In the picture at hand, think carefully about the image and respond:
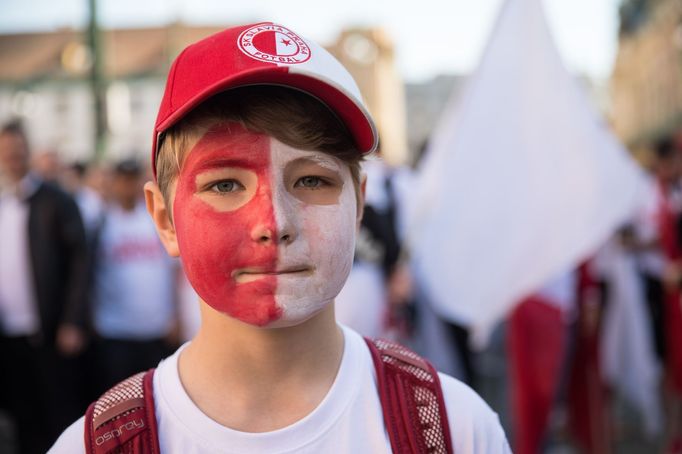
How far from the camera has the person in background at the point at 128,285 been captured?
6.13m

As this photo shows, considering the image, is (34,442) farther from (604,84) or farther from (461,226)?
(604,84)

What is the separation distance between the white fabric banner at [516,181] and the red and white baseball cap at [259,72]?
3.86 meters

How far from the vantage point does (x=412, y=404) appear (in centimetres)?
167

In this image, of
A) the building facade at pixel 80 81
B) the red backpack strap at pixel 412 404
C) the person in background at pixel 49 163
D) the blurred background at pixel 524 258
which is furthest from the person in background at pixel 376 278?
the building facade at pixel 80 81

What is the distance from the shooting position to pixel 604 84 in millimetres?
85312

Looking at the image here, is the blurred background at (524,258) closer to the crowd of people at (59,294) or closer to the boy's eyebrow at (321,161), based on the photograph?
the crowd of people at (59,294)

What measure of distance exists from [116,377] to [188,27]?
248ft

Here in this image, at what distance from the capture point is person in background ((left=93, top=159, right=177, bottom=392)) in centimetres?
613

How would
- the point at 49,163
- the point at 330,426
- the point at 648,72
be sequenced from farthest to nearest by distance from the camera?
the point at 648,72 → the point at 49,163 → the point at 330,426

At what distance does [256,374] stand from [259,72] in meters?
0.54

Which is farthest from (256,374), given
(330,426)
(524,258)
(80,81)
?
(80,81)

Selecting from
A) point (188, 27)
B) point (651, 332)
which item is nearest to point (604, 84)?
point (188, 27)

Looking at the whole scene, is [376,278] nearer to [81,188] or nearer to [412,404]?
[412,404]

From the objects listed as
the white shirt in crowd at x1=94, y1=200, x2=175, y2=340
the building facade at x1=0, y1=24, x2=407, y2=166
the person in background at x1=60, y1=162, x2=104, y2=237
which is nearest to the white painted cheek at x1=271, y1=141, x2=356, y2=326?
the white shirt in crowd at x1=94, y1=200, x2=175, y2=340
